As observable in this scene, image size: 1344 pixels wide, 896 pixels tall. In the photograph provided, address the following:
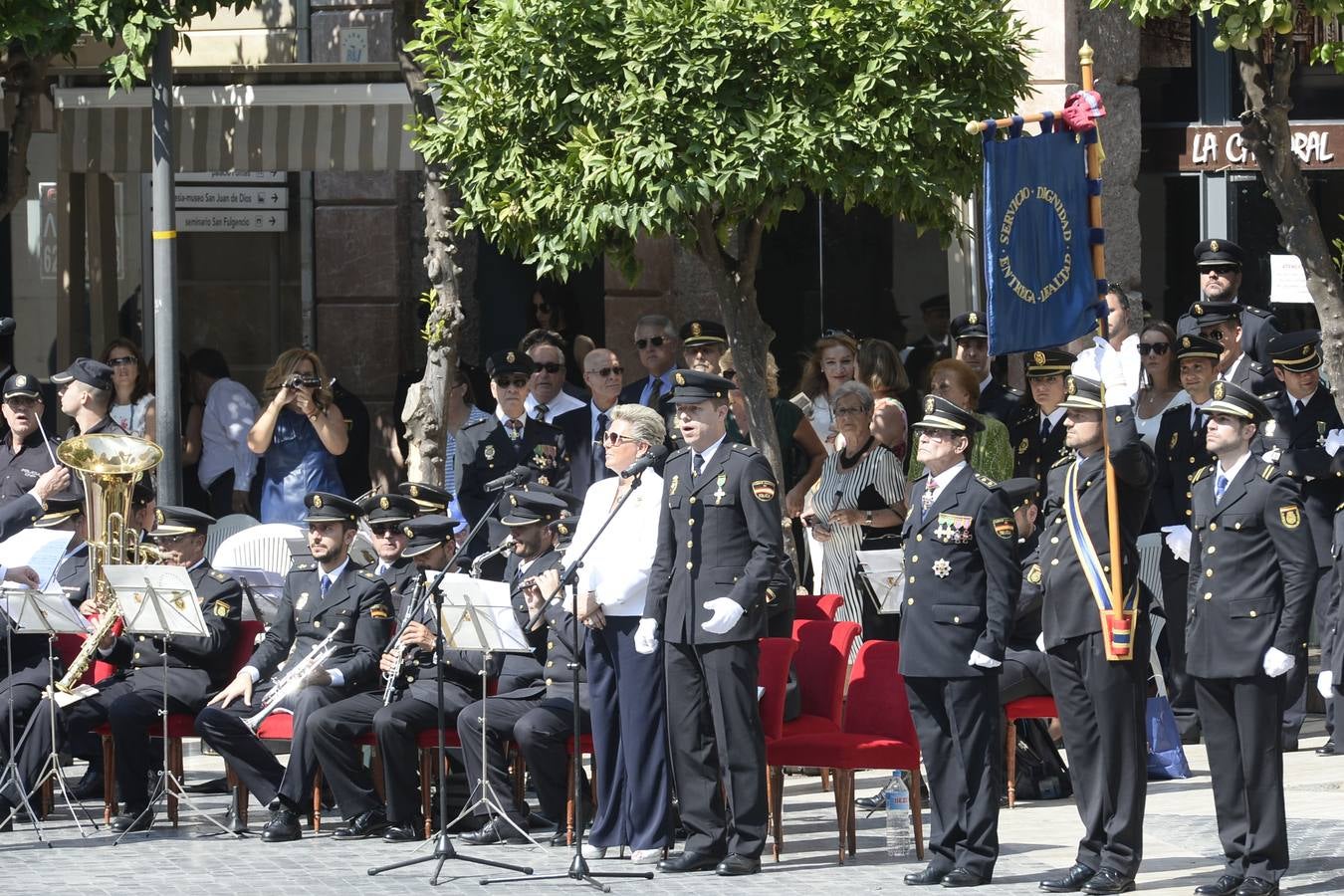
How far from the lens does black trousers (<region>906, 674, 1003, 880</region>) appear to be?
33.5 feet

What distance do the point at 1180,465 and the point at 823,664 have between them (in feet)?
9.02

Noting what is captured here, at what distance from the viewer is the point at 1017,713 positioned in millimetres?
12023

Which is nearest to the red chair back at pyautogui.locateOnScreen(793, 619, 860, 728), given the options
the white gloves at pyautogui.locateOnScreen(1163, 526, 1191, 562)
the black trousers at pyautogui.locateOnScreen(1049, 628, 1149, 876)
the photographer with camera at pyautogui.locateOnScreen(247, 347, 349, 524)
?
the black trousers at pyautogui.locateOnScreen(1049, 628, 1149, 876)

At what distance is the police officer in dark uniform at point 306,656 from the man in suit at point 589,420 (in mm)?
1906

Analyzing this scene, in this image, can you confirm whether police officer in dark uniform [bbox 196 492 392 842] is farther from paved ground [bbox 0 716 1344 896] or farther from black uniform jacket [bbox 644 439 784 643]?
black uniform jacket [bbox 644 439 784 643]

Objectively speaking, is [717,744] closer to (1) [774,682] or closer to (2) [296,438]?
(1) [774,682]

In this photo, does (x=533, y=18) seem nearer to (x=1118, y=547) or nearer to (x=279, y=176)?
(x=1118, y=547)

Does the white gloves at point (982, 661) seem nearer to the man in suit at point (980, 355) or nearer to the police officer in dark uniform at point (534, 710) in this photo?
the police officer in dark uniform at point (534, 710)

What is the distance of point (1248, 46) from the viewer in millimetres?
11945

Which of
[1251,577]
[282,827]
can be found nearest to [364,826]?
[282,827]

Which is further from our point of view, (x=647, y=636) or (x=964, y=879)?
(x=647, y=636)

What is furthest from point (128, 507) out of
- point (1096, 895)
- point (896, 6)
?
point (1096, 895)

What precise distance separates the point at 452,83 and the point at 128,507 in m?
2.87

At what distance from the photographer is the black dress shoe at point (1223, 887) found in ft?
32.0
